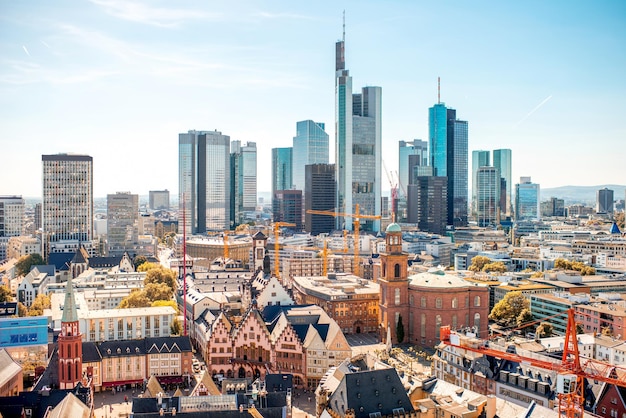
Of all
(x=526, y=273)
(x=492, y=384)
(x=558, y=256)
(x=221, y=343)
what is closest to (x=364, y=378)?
(x=492, y=384)

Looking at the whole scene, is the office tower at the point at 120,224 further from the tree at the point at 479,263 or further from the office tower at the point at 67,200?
the tree at the point at 479,263

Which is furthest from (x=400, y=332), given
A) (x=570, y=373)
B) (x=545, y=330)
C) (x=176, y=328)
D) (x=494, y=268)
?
(x=494, y=268)

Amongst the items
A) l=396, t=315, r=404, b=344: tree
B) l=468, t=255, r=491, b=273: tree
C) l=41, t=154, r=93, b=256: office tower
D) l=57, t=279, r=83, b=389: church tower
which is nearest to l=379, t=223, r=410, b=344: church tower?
l=396, t=315, r=404, b=344: tree

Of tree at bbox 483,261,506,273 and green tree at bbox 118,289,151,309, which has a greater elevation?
tree at bbox 483,261,506,273

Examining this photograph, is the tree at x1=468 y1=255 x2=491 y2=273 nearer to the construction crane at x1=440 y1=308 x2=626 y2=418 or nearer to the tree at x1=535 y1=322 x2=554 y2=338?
the tree at x1=535 y1=322 x2=554 y2=338

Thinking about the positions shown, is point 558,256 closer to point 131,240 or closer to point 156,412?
point 131,240

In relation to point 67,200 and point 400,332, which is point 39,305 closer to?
point 400,332
